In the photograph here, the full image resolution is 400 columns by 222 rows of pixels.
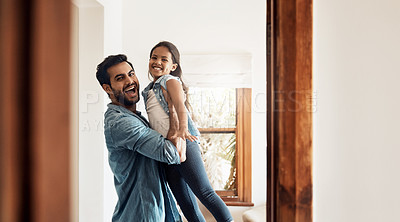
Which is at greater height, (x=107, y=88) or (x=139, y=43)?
(x=139, y=43)

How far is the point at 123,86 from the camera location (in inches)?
41.0

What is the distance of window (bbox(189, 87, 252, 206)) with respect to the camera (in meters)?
1.22

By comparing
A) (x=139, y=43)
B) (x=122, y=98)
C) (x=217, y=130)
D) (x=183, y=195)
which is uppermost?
(x=139, y=43)

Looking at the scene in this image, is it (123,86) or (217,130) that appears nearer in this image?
(123,86)

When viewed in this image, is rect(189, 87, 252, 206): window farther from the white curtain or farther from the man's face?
the man's face

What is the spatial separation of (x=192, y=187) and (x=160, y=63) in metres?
0.47

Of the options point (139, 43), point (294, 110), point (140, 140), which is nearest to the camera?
point (294, 110)
